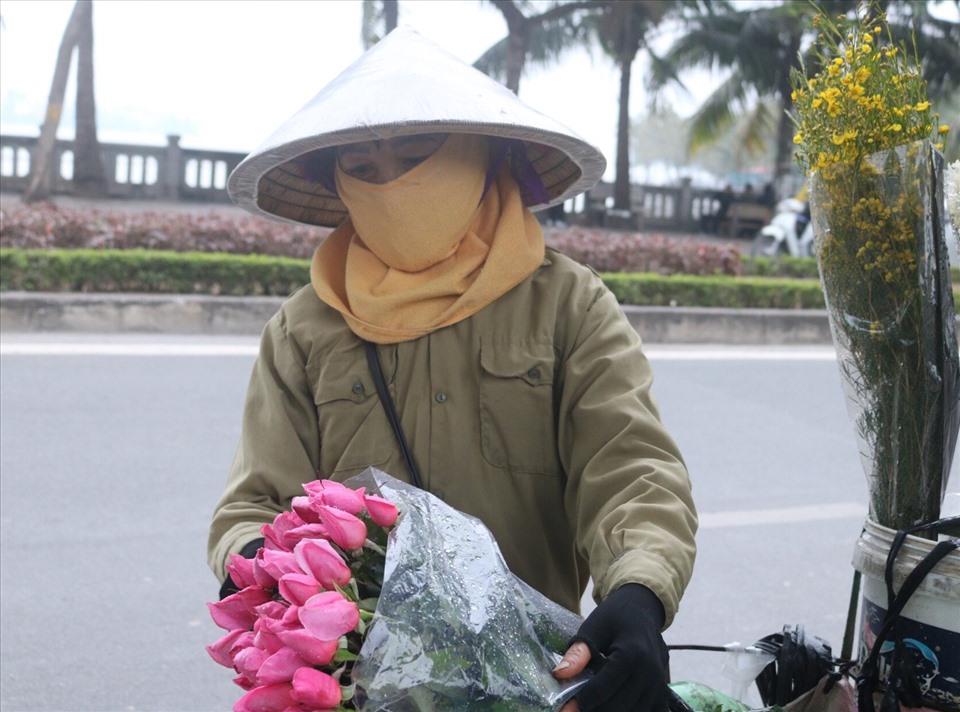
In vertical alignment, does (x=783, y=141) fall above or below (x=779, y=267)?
above

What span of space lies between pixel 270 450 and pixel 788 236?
1746 cm

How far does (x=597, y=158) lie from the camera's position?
197 cm

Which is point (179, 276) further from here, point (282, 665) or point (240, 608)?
point (282, 665)

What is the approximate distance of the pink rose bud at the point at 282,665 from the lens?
1155 mm

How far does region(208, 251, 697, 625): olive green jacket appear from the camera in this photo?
67.5 inches

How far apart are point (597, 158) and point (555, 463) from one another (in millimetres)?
562

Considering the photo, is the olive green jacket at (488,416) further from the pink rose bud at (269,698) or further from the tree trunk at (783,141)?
the tree trunk at (783,141)

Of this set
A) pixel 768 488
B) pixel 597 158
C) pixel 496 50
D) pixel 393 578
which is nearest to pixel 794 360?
pixel 768 488

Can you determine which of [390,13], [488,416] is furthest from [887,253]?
[390,13]

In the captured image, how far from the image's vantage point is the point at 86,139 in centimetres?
1980

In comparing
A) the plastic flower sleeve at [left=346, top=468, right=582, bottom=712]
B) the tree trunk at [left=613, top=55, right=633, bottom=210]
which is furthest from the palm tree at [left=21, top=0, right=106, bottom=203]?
the plastic flower sleeve at [left=346, top=468, right=582, bottom=712]

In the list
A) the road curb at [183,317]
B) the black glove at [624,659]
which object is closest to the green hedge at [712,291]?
the road curb at [183,317]

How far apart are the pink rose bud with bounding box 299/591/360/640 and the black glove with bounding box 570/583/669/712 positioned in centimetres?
28

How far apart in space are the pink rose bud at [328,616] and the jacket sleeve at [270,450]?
21.9 inches
